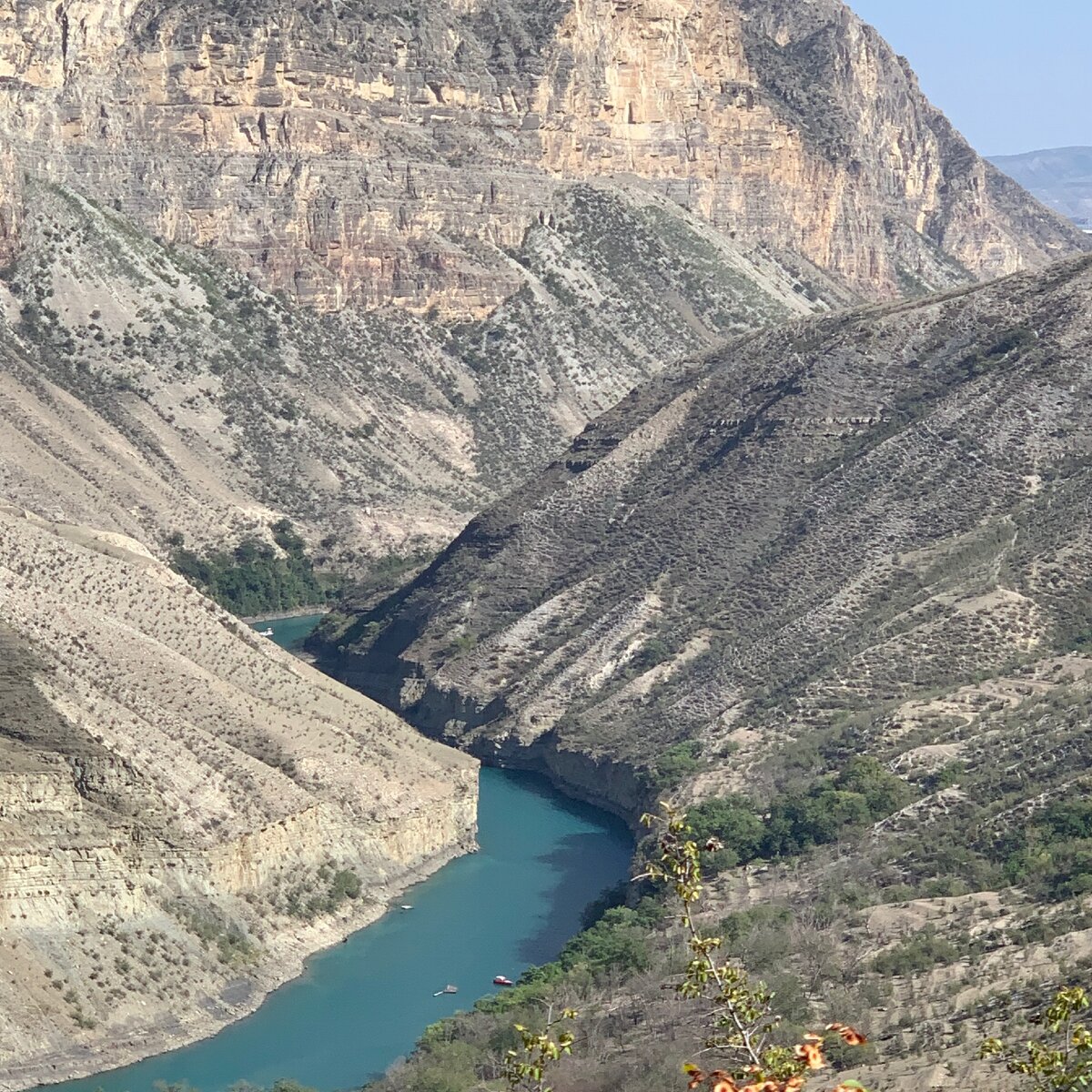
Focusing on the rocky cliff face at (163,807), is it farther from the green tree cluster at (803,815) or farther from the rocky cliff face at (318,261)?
→ the rocky cliff face at (318,261)

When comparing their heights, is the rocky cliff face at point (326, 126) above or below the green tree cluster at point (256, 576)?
above

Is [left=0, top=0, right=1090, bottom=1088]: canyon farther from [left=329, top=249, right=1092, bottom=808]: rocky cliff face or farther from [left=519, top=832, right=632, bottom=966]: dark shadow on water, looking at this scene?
[left=519, top=832, right=632, bottom=966]: dark shadow on water

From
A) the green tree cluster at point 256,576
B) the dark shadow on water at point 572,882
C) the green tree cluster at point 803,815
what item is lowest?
the green tree cluster at point 256,576

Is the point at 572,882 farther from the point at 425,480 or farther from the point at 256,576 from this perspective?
the point at 425,480

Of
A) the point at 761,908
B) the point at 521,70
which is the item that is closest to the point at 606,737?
the point at 761,908

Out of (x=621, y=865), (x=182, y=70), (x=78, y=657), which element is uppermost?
(x=182, y=70)

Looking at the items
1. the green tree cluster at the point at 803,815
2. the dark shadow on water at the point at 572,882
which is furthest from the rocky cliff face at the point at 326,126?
the green tree cluster at the point at 803,815

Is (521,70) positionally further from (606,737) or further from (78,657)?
(78,657)
